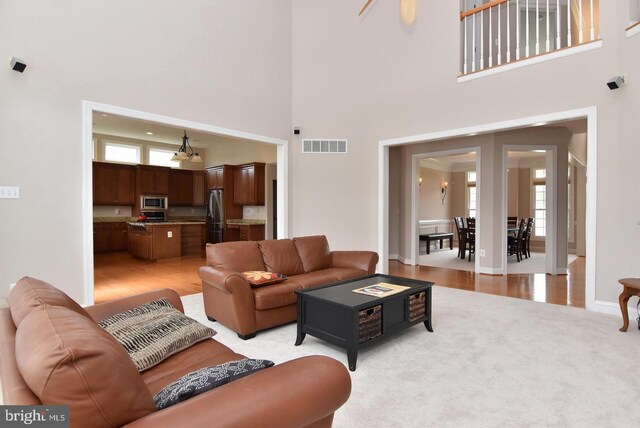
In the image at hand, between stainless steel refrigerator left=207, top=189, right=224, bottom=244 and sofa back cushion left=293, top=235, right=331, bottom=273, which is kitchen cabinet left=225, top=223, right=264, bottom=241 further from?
sofa back cushion left=293, top=235, right=331, bottom=273

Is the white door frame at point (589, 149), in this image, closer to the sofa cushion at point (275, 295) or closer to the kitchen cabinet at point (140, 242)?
the sofa cushion at point (275, 295)

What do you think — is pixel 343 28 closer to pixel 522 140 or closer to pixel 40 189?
pixel 522 140

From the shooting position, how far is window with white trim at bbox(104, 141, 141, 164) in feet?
29.8

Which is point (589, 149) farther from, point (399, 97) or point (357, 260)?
point (357, 260)

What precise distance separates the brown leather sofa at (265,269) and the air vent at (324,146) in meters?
2.20

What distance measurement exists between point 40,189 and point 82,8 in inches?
80.8

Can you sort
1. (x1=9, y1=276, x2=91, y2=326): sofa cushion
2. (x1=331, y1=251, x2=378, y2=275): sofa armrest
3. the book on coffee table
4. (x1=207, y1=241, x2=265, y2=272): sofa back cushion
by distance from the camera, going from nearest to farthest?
(x1=9, y1=276, x2=91, y2=326): sofa cushion → the book on coffee table → (x1=207, y1=241, x2=265, y2=272): sofa back cushion → (x1=331, y1=251, x2=378, y2=275): sofa armrest

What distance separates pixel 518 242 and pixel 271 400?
8.14 metres

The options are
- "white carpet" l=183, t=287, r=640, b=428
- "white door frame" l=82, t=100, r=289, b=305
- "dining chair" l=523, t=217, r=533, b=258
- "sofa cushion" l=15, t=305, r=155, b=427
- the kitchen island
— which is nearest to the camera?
"sofa cushion" l=15, t=305, r=155, b=427

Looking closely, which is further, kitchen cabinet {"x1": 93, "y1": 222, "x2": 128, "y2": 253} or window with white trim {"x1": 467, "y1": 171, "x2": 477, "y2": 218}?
window with white trim {"x1": 467, "y1": 171, "x2": 477, "y2": 218}

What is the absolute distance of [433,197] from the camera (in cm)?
1104

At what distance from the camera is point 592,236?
157 inches

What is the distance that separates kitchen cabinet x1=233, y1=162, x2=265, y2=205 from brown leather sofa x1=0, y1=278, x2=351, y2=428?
749 cm

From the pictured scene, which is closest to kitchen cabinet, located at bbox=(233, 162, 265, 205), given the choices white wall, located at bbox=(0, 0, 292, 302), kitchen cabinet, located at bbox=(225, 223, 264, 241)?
kitchen cabinet, located at bbox=(225, 223, 264, 241)
